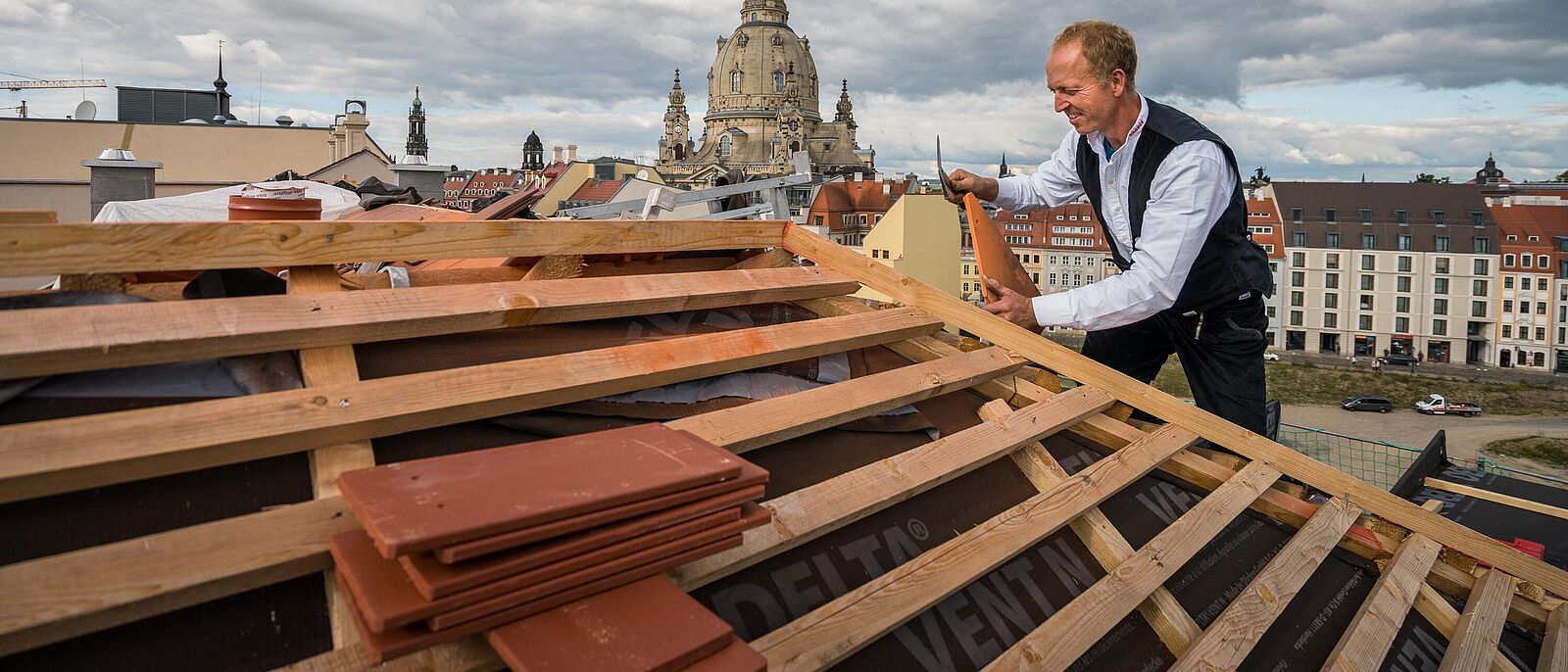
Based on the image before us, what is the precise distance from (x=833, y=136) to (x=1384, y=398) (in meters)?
59.6

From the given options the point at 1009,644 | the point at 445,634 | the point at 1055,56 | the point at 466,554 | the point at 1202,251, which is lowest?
the point at 1009,644

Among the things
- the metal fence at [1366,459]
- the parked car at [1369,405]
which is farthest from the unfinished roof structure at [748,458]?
the parked car at [1369,405]

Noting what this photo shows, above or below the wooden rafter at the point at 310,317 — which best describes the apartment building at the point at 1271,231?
above

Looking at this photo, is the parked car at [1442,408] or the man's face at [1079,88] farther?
the parked car at [1442,408]

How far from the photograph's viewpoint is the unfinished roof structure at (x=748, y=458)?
157 cm

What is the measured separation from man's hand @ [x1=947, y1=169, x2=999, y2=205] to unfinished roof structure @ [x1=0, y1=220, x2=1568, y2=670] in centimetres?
99

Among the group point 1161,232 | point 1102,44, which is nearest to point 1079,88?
point 1102,44

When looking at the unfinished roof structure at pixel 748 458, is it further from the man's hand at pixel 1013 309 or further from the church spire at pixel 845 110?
the church spire at pixel 845 110

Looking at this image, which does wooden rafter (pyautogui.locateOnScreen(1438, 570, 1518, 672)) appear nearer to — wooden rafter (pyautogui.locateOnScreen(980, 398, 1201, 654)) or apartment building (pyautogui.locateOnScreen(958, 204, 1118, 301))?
wooden rafter (pyautogui.locateOnScreen(980, 398, 1201, 654))

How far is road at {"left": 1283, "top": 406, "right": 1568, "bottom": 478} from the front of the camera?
97.2 feet

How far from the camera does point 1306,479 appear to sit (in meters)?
3.15

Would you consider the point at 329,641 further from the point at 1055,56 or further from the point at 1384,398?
the point at 1384,398

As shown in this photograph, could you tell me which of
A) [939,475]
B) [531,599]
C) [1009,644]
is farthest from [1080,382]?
[531,599]

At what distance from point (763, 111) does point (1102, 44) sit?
8504 cm
